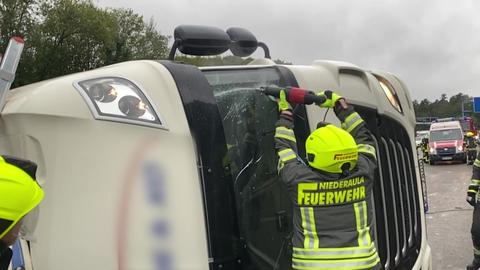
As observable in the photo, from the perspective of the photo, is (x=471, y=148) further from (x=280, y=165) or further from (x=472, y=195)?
(x=280, y=165)

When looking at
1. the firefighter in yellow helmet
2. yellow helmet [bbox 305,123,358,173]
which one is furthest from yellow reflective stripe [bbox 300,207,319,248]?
the firefighter in yellow helmet

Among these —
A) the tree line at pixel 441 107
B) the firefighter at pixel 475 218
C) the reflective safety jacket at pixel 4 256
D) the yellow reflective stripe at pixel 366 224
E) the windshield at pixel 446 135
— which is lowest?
the firefighter at pixel 475 218

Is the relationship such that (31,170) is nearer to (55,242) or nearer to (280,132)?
(55,242)

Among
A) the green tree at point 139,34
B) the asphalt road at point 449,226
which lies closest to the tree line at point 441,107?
the green tree at point 139,34

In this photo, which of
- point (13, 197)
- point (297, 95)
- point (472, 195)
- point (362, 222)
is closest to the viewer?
point (13, 197)

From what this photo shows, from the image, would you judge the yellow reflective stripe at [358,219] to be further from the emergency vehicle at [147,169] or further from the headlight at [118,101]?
the headlight at [118,101]

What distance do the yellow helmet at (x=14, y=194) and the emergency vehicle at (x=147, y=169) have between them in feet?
0.92

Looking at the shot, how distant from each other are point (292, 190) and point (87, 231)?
0.98 m

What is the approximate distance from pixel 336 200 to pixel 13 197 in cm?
153

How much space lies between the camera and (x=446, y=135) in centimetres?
A: 2584

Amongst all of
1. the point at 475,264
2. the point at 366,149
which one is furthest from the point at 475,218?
the point at 366,149

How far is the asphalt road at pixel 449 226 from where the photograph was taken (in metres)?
7.07

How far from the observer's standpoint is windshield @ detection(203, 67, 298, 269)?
2.07m

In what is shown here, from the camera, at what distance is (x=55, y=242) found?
1.70 metres
